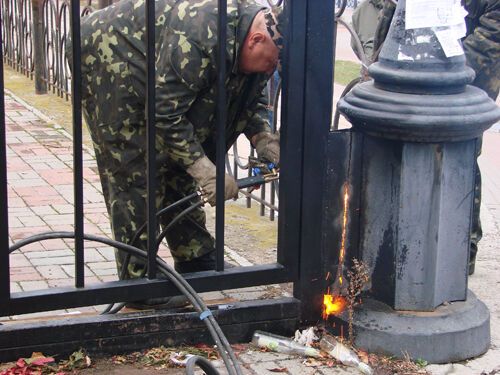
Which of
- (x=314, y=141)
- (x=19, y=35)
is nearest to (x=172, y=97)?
(x=314, y=141)

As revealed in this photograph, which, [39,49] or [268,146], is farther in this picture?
[39,49]

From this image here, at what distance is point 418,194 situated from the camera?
3811 mm

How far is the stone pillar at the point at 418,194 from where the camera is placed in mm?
3711

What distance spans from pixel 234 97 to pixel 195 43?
47cm

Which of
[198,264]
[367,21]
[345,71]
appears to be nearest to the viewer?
[198,264]

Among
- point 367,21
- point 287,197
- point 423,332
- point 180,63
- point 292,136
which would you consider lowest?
point 423,332

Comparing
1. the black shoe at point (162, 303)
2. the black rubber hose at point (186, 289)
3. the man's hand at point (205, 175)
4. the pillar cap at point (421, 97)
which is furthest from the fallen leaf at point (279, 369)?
the pillar cap at point (421, 97)

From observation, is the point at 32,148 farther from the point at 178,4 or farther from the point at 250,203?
the point at 178,4

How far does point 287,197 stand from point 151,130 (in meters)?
0.67

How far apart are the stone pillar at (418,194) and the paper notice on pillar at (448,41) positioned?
0.03 metres

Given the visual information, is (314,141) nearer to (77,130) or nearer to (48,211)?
(77,130)

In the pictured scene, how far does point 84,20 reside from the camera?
4.17 m

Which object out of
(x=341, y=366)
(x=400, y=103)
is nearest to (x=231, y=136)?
(x=400, y=103)

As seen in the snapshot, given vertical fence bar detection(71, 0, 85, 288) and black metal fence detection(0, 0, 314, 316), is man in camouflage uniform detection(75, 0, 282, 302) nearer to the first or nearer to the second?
black metal fence detection(0, 0, 314, 316)
